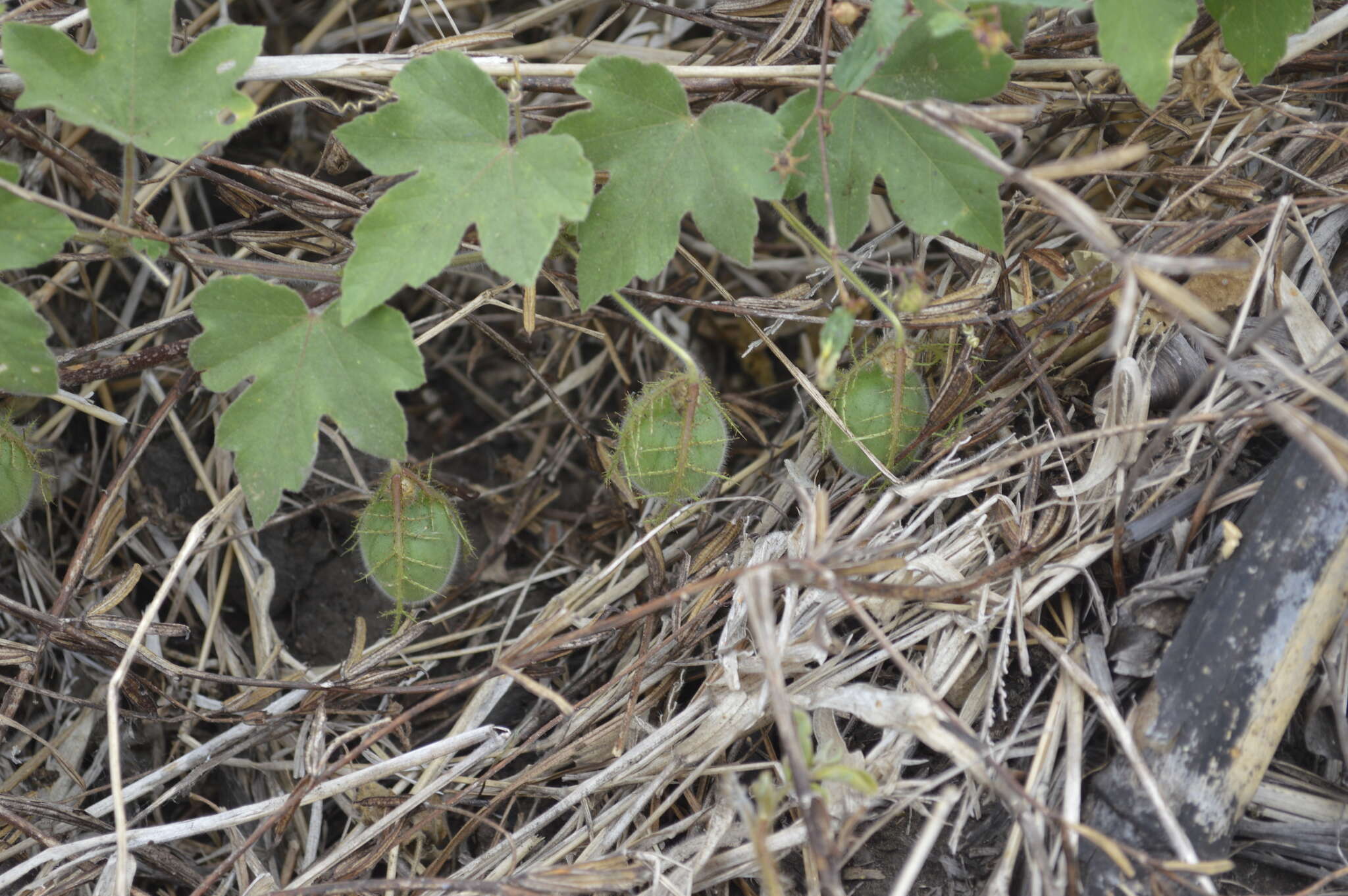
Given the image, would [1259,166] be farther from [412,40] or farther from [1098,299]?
[412,40]

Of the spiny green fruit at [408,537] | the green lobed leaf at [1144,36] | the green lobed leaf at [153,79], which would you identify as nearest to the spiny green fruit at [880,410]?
the green lobed leaf at [1144,36]

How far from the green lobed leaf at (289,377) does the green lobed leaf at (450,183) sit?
0.12 m

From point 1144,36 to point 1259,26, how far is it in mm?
311

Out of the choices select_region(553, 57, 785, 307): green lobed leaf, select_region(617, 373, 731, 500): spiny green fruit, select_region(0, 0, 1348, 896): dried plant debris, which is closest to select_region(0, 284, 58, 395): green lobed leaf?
select_region(0, 0, 1348, 896): dried plant debris

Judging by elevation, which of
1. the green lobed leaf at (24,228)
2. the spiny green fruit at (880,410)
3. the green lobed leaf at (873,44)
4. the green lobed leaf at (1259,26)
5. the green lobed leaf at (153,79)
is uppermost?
the green lobed leaf at (1259,26)

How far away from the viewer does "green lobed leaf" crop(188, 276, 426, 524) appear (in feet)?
5.85

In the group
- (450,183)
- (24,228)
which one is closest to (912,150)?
(450,183)

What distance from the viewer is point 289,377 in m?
1.82

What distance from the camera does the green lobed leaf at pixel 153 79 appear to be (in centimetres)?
173

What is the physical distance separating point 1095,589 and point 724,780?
2.45ft

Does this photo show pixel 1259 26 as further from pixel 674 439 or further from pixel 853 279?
pixel 674 439

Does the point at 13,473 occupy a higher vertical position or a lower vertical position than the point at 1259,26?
lower

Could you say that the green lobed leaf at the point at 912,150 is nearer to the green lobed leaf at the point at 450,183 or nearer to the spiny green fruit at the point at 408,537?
the green lobed leaf at the point at 450,183

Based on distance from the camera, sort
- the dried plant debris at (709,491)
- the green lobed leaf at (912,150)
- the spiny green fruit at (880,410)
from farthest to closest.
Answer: the spiny green fruit at (880,410), the green lobed leaf at (912,150), the dried plant debris at (709,491)
